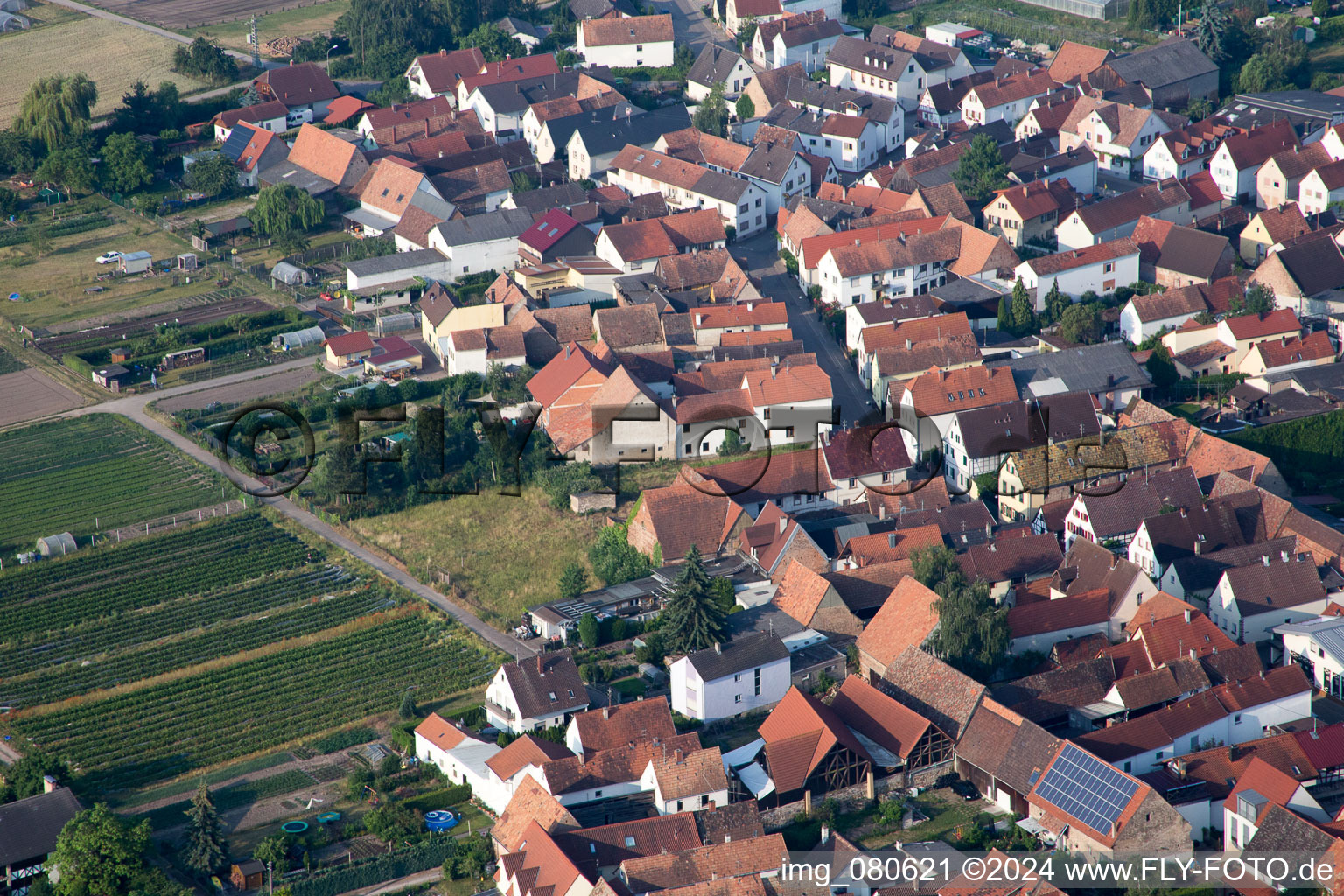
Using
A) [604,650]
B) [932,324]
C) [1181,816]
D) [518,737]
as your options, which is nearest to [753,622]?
[604,650]

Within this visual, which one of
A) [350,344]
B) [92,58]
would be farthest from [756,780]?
[92,58]

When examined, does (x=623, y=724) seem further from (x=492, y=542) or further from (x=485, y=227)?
(x=485, y=227)

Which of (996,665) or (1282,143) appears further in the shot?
(1282,143)

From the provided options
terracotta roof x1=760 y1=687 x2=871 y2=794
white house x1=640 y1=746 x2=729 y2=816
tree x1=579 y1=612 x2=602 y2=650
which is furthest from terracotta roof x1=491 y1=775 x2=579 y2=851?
tree x1=579 y1=612 x2=602 y2=650

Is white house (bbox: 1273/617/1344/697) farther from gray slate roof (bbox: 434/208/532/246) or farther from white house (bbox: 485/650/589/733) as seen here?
gray slate roof (bbox: 434/208/532/246)

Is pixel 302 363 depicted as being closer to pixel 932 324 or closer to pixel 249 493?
pixel 249 493

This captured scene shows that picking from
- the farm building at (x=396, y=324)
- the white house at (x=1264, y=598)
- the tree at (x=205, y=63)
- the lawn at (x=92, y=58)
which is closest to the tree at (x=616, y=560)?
the white house at (x=1264, y=598)

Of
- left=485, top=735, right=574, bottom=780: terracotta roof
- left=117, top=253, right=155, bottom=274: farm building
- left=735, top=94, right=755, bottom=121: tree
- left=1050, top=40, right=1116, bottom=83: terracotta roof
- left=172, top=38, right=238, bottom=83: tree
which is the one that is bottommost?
left=485, top=735, right=574, bottom=780: terracotta roof
